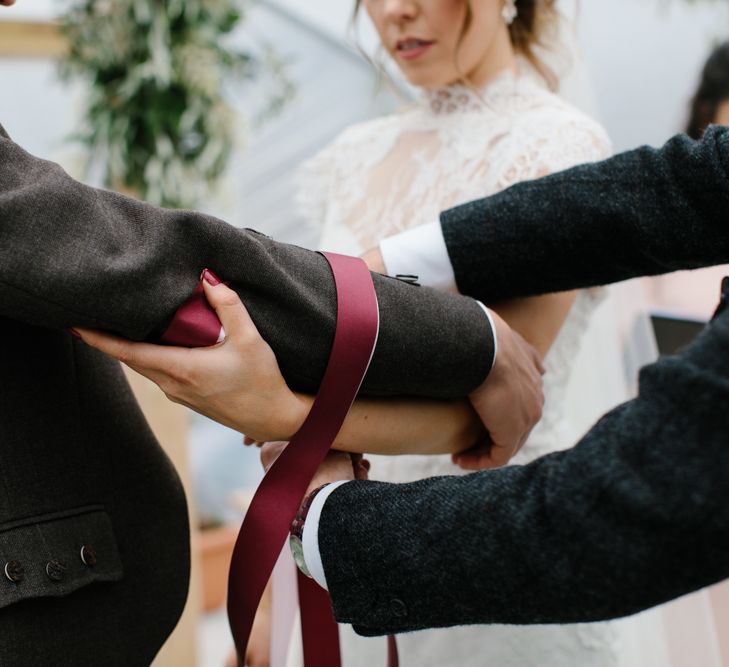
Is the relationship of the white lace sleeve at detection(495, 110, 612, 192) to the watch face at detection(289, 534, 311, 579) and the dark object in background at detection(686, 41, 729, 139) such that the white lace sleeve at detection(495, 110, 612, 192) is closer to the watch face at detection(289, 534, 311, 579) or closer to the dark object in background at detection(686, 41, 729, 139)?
the watch face at detection(289, 534, 311, 579)

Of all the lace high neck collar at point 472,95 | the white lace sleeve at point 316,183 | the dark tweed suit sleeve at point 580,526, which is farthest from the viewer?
the white lace sleeve at point 316,183

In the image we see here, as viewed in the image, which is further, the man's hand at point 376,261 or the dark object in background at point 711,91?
the dark object in background at point 711,91

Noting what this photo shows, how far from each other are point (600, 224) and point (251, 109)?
6.99 ft

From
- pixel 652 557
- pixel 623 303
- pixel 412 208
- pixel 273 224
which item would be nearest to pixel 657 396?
A: pixel 652 557

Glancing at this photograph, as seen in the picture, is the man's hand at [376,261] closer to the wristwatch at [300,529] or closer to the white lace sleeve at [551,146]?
the white lace sleeve at [551,146]

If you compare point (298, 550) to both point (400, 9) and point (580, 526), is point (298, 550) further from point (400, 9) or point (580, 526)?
point (400, 9)

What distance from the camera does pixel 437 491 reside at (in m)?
0.58

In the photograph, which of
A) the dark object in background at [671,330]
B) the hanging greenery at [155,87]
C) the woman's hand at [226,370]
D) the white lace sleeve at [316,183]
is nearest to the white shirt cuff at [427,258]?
the woman's hand at [226,370]

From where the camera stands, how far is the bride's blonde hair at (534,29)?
117 cm

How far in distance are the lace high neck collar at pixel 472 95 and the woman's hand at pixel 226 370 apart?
2.12ft

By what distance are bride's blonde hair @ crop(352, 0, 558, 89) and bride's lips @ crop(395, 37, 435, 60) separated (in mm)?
129

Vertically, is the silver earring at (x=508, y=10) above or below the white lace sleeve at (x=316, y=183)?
above

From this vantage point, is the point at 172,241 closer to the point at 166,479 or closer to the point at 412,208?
the point at 166,479

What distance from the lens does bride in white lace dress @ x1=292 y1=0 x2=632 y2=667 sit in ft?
3.32
